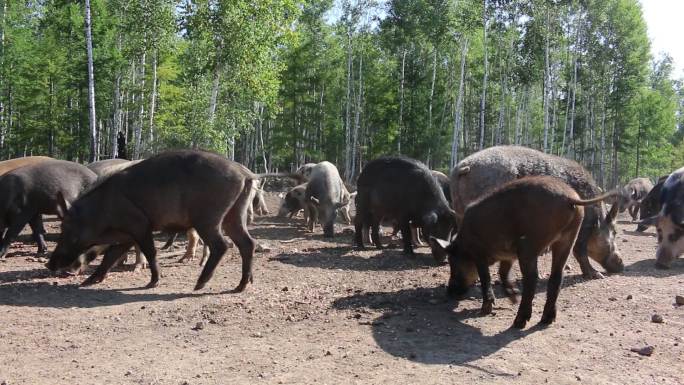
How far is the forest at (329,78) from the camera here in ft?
89.8

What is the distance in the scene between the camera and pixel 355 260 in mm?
11961

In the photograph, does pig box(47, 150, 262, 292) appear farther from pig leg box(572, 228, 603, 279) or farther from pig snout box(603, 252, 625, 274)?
pig snout box(603, 252, 625, 274)

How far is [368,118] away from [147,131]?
2492 centimetres

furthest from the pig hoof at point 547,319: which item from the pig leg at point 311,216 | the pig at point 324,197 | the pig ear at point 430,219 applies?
the pig leg at point 311,216

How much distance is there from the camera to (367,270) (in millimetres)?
10875

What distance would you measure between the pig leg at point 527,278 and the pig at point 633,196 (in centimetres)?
2095

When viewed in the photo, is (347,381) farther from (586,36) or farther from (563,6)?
(586,36)

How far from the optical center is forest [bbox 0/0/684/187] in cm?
2738

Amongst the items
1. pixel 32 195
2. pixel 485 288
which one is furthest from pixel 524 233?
pixel 32 195

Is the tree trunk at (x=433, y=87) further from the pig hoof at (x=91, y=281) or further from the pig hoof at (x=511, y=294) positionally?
the pig hoof at (x=91, y=281)

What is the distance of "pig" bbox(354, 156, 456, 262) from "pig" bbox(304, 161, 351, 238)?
2.36 metres

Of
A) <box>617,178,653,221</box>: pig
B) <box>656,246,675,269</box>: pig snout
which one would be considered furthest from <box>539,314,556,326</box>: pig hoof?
<box>617,178,653,221</box>: pig

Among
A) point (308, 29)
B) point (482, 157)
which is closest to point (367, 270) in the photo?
point (482, 157)

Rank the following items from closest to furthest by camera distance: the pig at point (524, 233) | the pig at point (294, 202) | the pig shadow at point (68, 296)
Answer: the pig at point (524, 233) < the pig shadow at point (68, 296) < the pig at point (294, 202)
